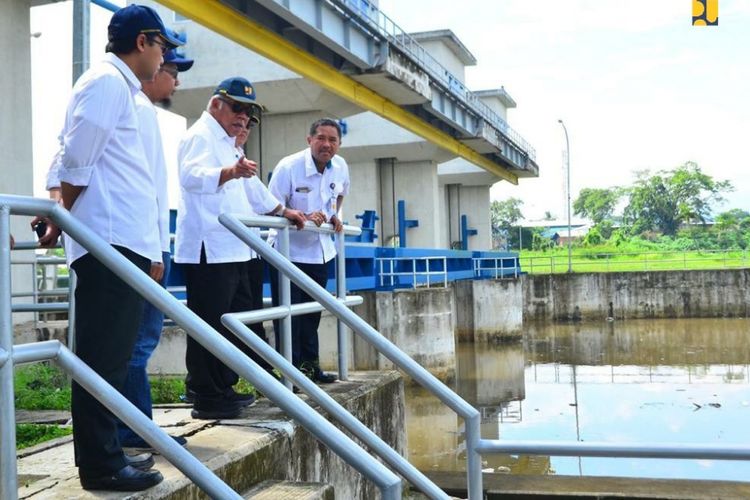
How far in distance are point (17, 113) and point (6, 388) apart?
30.3ft

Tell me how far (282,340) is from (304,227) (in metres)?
0.66

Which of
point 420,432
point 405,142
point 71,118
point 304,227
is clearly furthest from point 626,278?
point 71,118

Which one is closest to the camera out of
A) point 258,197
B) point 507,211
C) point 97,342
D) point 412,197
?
point 97,342

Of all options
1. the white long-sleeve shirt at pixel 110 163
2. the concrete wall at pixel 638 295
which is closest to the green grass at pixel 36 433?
the white long-sleeve shirt at pixel 110 163

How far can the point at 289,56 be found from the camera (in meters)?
12.8

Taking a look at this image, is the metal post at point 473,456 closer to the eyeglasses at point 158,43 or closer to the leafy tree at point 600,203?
the eyeglasses at point 158,43

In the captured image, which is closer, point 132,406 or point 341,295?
point 132,406

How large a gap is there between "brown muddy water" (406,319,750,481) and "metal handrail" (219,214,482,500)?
3.23 meters

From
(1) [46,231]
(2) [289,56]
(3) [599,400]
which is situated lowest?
Result: (3) [599,400]

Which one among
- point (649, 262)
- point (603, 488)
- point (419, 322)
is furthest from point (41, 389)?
point (649, 262)

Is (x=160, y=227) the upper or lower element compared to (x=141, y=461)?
upper

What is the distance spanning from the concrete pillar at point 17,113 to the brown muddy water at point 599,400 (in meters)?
5.68

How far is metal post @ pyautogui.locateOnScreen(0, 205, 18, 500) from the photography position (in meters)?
1.74

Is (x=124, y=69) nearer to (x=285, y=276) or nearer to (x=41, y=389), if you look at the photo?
(x=285, y=276)
